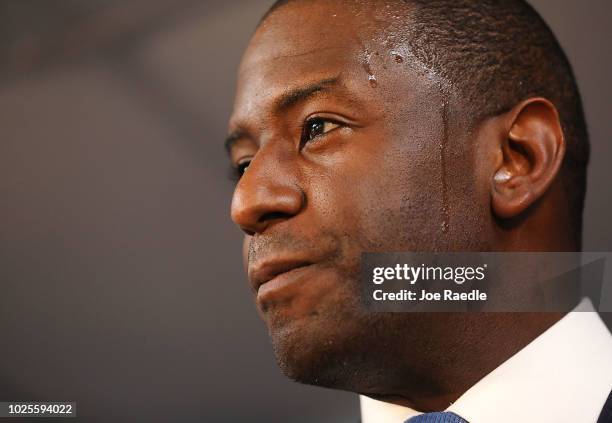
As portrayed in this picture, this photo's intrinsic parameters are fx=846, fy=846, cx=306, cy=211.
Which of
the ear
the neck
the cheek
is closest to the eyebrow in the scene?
the cheek

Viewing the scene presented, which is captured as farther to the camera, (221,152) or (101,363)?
(221,152)

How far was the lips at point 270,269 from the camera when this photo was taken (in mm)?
1070

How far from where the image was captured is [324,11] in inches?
46.7

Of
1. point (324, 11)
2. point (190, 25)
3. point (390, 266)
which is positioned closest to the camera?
point (390, 266)

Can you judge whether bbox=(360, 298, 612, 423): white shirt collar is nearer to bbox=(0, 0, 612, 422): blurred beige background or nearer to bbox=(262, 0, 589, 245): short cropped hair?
bbox=(262, 0, 589, 245): short cropped hair

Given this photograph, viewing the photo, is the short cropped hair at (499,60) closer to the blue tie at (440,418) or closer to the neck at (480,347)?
the neck at (480,347)

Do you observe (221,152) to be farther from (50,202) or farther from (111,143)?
(50,202)

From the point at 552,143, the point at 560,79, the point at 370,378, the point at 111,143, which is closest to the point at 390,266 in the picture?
the point at 370,378

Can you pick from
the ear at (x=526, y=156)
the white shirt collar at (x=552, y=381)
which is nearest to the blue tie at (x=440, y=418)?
the white shirt collar at (x=552, y=381)

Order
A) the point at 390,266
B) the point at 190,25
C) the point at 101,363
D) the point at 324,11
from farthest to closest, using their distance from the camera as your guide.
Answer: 1. the point at 190,25
2. the point at 101,363
3. the point at 324,11
4. the point at 390,266

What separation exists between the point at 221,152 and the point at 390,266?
59 cm

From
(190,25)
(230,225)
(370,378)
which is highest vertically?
(190,25)

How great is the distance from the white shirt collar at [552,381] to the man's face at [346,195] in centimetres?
9

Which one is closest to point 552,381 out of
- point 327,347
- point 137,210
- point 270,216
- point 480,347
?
point 480,347
